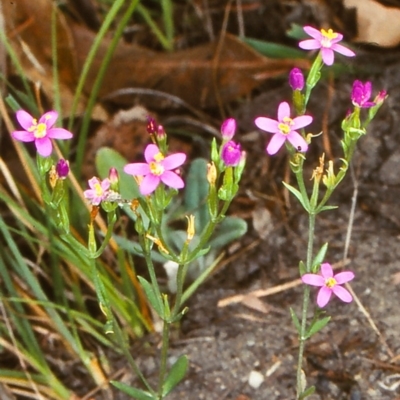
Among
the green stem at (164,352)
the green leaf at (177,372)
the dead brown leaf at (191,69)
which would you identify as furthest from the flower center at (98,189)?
the dead brown leaf at (191,69)

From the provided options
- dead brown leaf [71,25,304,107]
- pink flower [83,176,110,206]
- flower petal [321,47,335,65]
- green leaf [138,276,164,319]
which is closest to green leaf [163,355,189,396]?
green leaf [138,276,164,319]

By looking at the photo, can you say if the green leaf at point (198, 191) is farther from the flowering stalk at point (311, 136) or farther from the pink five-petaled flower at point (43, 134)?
the pink five-petaled flower at point (43, 134)

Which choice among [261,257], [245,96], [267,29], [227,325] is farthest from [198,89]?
[227,325]

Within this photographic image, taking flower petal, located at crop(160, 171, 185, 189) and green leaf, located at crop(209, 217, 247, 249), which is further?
green leaf, located at crop(209, 217, 247, 249)

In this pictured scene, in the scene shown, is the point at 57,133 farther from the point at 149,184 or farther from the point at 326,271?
the point at 326,271

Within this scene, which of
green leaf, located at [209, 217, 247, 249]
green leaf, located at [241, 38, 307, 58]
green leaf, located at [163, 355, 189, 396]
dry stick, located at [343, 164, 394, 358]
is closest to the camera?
green leaf, located at [163, 355, 189, 396]

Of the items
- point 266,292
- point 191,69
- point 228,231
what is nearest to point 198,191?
point 228,231

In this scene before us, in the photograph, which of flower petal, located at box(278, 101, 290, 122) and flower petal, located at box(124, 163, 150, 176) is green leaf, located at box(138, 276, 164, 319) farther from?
flower petal, located at box(278, 101, 290, 122)

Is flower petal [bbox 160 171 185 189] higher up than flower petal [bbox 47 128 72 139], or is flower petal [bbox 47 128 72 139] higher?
flower petal [bbox 47 128 72 139]
